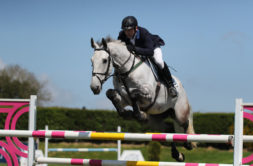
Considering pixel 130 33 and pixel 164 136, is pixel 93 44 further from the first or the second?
pixel 164 136

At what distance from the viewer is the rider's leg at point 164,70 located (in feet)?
18.1

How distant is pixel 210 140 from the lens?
3643 millimetres

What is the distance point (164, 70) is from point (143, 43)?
491 millimetres

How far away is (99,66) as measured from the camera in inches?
187

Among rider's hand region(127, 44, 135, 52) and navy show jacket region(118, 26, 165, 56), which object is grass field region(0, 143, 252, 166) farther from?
rider's hand region(127, 44, 135, 52)

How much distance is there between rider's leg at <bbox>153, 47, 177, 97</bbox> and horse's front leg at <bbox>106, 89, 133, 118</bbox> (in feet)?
2.49

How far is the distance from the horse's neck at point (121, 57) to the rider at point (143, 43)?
10cm

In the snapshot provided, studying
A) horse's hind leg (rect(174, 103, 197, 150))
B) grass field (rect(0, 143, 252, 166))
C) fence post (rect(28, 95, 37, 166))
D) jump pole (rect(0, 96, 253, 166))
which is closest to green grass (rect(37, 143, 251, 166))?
grass field (rect(0, 143, 252, 166))

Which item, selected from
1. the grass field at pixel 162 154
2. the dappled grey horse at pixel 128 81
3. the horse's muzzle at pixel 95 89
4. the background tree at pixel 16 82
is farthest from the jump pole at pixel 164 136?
the background tree at pixel 16 82

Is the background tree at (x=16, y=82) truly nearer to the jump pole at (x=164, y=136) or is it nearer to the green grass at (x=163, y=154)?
the green grass at (x=163, y=154)

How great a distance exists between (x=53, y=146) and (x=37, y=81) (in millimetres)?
15726

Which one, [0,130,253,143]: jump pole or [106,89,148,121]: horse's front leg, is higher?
[106,89,148,121]: horse's front leg

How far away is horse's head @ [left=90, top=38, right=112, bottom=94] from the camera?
15.2 ft

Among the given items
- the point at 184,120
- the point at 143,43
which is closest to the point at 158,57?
the point at 143,43
